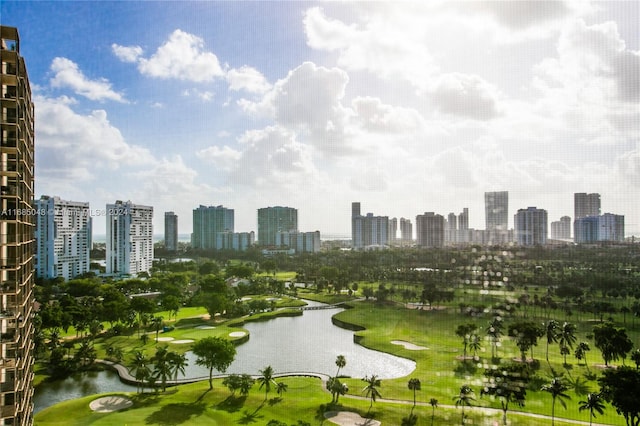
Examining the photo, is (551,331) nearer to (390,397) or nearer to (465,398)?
(465,398)

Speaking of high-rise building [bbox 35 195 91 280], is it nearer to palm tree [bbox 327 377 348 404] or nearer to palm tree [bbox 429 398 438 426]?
palm tree [bbox 327 377 348 404]

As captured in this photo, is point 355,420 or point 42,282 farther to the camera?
point 42,282

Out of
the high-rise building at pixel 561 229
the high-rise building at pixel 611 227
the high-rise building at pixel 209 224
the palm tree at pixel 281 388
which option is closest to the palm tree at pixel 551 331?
the high-rise building at pixel 561 229

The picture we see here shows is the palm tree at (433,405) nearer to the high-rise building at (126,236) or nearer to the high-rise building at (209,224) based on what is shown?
the high-rise building at (126,236)

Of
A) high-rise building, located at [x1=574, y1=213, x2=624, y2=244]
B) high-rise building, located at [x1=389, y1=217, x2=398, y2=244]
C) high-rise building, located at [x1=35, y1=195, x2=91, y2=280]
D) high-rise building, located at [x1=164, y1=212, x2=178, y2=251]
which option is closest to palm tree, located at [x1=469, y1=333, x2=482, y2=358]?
high-rise building, located at [x1=574, y1=213, x2=624, y2=244]

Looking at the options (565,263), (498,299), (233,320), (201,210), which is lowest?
(233,320)

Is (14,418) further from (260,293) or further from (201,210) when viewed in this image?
(201,210)

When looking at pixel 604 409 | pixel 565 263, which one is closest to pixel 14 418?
pixel 604 409
